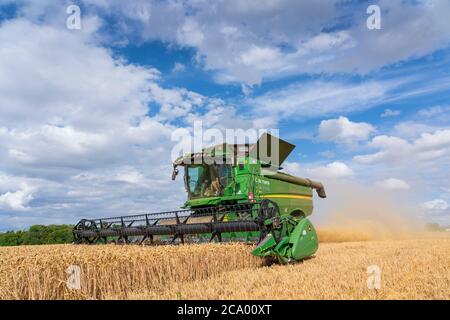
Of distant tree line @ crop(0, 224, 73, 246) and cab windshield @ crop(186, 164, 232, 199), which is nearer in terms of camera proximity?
cab windshield @ crop(186, 164, 232, 199)

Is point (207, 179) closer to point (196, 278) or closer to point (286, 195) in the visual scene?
point (286, 195)

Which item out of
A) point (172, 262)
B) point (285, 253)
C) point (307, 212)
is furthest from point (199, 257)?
point (307, 212)

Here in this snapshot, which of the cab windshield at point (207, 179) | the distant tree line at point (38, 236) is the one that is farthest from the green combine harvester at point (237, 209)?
the distant tree line at point (38, 236)

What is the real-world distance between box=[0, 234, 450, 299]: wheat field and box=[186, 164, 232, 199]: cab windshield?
3.29 metres

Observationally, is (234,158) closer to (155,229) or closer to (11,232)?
(155,229)

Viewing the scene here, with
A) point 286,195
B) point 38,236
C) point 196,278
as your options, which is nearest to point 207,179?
point 286,195

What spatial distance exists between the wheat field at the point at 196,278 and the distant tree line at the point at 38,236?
34.1ft

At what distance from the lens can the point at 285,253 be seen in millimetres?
6117

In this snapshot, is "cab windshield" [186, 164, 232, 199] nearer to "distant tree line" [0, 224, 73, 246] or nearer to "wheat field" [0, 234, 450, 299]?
"wheat field" [0, 234, 450, 299]

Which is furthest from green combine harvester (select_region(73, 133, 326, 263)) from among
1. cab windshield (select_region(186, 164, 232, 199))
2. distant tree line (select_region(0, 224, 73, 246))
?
distant tree line (select_region(0, 224, 73, 246))

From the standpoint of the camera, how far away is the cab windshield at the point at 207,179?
29.9 ft

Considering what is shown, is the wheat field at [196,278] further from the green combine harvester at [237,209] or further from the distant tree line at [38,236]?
the distant tree line at [38,236]

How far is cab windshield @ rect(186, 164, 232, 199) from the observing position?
9.12 meters
